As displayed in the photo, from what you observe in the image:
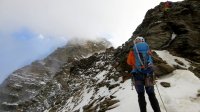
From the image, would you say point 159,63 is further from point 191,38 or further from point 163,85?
point 191,38

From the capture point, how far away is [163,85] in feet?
65.7

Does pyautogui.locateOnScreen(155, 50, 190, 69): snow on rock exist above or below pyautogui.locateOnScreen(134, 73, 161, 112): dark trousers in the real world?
above

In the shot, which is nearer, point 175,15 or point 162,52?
point 162,52

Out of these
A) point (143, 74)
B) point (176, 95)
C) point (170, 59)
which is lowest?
point (176, 95)

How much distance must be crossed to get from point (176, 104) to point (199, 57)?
10078 millimetres

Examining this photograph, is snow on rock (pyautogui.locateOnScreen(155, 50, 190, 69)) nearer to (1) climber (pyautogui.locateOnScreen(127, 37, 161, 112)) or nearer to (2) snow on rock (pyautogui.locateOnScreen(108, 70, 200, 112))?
(2) snow on rock (pyautogui.locateOnScreen(108, 70, 200, 112))

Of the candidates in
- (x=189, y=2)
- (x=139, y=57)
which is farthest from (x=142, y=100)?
(x=189, y=2)

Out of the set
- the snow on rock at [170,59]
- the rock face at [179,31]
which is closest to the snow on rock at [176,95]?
the snow on rock at [170,59]

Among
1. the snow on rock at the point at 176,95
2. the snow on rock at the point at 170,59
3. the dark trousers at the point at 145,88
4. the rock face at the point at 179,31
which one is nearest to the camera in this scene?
the dark trousers at the point at 145,88

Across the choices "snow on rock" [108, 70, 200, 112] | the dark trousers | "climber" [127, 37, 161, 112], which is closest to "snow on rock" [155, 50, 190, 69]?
"snow on rock" [108, 70, 200, 112]

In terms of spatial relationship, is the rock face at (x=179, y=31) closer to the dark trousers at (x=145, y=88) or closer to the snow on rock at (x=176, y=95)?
the snow on rock at (x=176, y=95)

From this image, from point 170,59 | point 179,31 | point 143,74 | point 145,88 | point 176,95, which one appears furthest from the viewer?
point 179,31

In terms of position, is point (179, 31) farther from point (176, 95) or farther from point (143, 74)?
point (143, 74)

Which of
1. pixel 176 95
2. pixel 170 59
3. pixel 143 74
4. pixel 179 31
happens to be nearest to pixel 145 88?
pixel 143 74
